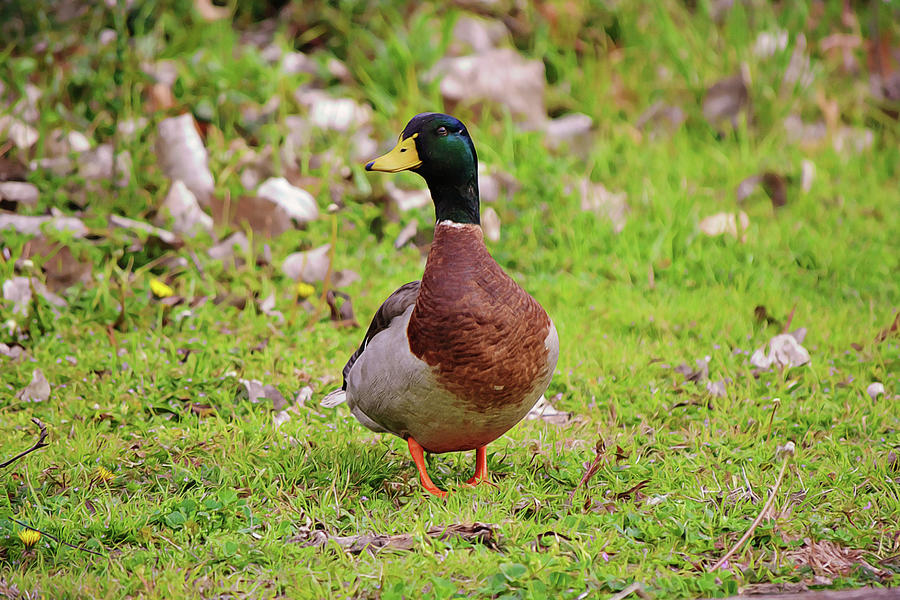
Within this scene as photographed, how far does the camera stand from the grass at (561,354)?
2781 millimetres

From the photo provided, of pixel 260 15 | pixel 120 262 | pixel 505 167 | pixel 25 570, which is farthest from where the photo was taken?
pixel 260 15

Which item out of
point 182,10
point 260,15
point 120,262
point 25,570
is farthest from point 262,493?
point 260,15

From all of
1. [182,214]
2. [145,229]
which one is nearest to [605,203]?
[182,214]

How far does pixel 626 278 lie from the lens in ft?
16.8

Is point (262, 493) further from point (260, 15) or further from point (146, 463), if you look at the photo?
point (260, 15)

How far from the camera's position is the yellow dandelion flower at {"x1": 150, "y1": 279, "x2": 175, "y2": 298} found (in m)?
4.61

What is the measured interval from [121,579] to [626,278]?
3.15 m

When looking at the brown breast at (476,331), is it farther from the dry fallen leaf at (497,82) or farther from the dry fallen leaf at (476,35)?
the dry fallen leaf at (476,35)

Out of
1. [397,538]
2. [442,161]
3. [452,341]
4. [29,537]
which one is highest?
[442,161]

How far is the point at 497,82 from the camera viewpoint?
6457mm

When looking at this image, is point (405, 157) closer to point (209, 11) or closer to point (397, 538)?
point (397, 538)

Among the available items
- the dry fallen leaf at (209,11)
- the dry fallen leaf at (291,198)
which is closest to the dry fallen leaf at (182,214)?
the dry fallen leaf at (291,198)

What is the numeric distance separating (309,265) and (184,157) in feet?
3.46

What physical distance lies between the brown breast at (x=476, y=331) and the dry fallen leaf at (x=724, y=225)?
2.75 meters
